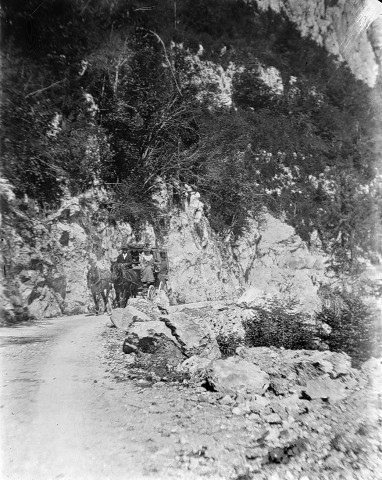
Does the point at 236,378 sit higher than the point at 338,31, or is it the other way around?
the point at 338,31

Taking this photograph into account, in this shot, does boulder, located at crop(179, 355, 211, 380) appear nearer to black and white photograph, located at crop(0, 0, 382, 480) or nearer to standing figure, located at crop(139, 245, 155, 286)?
black and white photograph, located at crop(0, 0, 382, 480)

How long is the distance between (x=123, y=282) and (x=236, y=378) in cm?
289

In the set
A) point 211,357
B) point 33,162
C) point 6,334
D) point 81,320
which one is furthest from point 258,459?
point 33,162

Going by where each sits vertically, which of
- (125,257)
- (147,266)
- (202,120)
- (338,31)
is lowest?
(147,266)

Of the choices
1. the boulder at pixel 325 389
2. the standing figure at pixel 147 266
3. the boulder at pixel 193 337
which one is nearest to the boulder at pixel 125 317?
the boulder at pixel 193 337

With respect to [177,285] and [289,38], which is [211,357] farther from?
[289,38]

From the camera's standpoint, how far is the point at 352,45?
532 centimetres

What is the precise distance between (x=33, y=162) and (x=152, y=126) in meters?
2.22

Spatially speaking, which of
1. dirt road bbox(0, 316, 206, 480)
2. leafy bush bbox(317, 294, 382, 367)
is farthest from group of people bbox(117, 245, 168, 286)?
leafy bush bbox(317, 294, 382, 367)

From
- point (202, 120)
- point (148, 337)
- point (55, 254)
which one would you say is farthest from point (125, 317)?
point (202, 120)

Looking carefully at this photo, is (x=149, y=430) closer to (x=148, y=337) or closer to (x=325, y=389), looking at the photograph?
(x=148, y=337)

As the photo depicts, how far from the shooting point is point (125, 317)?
4078 mm

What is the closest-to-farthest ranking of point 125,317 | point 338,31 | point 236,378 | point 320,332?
point 236,378
point 320,332
point 125,317
point 338,31

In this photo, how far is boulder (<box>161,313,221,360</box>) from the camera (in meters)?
3.41
